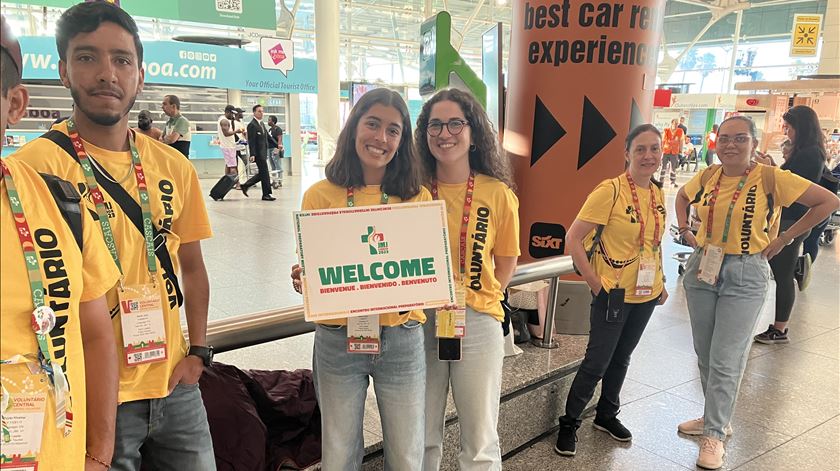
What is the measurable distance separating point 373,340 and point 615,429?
6.36 ft

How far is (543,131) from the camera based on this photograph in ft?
12.3

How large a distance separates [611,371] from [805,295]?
438 centimetres

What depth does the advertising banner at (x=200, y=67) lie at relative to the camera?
12.7 m

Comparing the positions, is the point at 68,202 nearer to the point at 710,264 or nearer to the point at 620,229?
the point at 620,229

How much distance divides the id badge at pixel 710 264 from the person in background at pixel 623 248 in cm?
21

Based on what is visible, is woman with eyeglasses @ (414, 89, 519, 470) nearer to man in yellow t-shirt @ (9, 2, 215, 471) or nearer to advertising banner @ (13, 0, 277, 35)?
man in yellow t-shirt @ (9, 2, 215, 471)

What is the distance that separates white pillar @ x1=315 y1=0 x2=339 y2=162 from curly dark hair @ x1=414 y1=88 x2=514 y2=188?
1178 centimetres

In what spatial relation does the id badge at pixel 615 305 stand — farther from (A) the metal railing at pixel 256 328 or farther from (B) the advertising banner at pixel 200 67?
(B) the advertising banner at pixel 200 67

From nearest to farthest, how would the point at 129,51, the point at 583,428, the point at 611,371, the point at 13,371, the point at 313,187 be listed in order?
the point at 13,371 < the point at 129,51 < the point at 313,187 < the point at 611,371 < the point at 583,428

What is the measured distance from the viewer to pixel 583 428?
128 inches

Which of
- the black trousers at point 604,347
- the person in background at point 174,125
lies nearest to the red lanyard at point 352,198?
the black trousers at point 604,347

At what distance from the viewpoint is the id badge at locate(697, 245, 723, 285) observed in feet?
9.18

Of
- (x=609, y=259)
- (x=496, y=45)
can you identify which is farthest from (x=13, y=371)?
(x=496, y=45)

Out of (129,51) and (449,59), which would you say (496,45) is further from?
(129,51)
